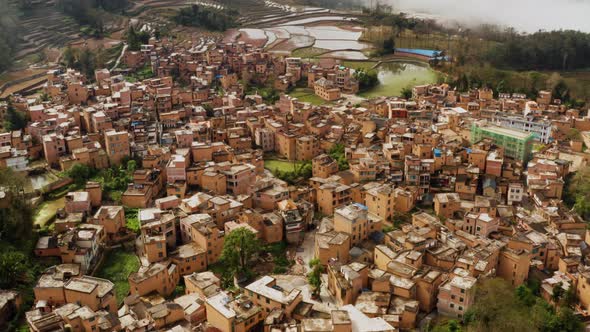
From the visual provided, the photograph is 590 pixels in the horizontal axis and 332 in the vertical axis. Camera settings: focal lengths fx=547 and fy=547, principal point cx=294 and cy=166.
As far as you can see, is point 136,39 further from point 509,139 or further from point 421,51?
point 509,139

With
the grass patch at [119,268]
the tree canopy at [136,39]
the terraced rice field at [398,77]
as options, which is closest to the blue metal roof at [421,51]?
the terraced rice field at [398,77]

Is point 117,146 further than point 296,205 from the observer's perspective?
Yes

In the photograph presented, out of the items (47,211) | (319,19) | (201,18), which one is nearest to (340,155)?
(47,211)

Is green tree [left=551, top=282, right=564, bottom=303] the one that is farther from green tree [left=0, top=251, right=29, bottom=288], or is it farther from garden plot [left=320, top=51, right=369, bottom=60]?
garden plot [left=320, top=51, right=369, bottom=60]

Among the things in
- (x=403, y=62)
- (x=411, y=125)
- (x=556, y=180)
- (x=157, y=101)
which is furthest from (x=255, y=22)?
(x=556, y=180)

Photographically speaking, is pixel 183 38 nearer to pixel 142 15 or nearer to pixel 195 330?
pixel 142 15
